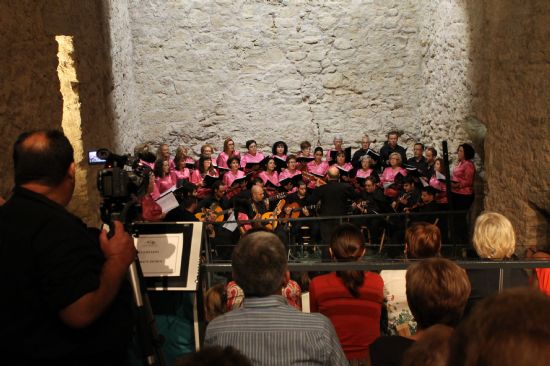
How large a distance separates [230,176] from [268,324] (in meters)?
9.05

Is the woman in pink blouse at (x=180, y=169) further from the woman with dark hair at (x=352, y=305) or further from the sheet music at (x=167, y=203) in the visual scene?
the woman with dark hair at (x=352, y=305)

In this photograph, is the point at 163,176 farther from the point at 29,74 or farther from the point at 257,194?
the point at 29,74

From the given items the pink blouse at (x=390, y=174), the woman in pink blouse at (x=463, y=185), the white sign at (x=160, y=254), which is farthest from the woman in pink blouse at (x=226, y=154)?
the white sign at (x=160, y=254)

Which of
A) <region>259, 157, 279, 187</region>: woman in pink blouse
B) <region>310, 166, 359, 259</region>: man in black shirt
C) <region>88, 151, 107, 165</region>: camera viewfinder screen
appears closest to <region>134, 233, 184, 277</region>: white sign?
<region>88, 151, 107, 165</region>: camera viewfinder screen

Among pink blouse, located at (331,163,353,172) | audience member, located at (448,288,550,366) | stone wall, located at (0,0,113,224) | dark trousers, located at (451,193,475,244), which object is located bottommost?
dark trousers, located at (451,193,475,244)

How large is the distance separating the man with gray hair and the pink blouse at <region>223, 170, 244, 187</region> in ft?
28.7

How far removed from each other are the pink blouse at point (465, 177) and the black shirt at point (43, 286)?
856 cm

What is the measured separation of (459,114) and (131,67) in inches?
234

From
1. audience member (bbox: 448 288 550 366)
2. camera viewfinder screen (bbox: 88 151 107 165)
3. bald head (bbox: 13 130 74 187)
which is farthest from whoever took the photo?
camera viewfinder screen (bbox: 88 151 107 165)

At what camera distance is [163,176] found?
1156 cm

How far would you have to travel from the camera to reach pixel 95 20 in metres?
9.38

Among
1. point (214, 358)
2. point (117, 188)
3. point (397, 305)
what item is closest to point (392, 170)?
point (397, 305)

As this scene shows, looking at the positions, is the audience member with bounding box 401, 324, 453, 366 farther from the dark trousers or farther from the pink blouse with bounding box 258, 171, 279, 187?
the pink blouse with bounding box 258, 171, 279, 187

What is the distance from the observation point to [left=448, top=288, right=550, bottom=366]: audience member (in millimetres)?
1116
